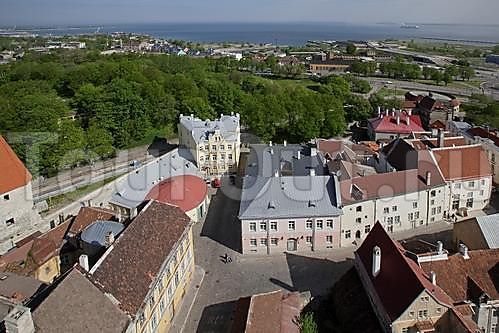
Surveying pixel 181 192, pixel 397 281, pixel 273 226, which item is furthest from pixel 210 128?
pixel 397 281

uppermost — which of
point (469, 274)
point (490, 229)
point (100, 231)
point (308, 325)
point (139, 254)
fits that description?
point (139, 254)

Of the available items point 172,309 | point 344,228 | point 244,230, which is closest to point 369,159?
point 344,228

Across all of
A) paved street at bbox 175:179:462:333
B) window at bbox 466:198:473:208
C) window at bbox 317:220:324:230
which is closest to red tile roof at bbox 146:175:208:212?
paved street at bbox 175:179:462:333

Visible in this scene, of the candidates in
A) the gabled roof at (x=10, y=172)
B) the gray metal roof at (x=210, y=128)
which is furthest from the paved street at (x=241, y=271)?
the gabled roof at (x=10, y=172)

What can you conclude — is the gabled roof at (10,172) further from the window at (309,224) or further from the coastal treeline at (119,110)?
the window at (309,224)

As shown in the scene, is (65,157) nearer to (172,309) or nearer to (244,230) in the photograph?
(244,230)

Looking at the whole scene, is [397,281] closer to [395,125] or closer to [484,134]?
[484,134]
